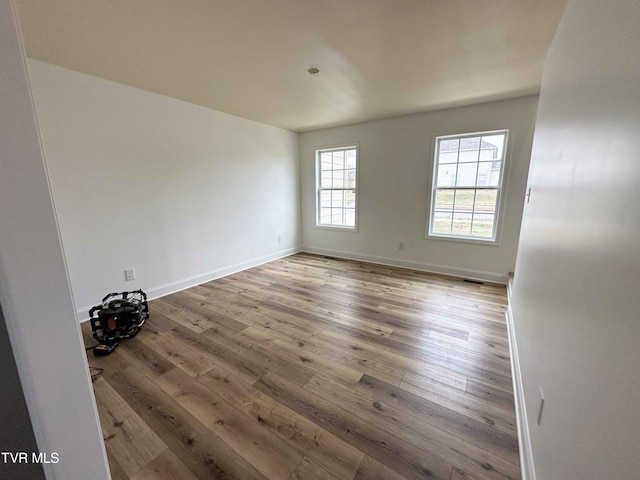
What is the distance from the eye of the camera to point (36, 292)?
65cm

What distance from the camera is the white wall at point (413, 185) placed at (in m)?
3.35

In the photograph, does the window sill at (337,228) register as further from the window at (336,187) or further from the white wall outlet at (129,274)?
the white wall outlet at (129,274)

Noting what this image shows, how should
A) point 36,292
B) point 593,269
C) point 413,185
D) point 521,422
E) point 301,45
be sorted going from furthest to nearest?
point 413,185 → point 301,45 → point 521,422 → point 593,269 → point 36,292

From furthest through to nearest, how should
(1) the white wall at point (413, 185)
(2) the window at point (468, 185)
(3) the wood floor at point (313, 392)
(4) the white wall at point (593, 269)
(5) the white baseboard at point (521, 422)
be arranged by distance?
1. (2) the window at point (468, 185)
2. (1) the white wall at point (413, 185)
3. (3) the wood floor at point (313, 392)
4. (5) the white baseboard at point (521, 422)
5. (4) the white wall at point (593, 269)

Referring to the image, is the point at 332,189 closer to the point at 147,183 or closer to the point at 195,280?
the point at 195,280

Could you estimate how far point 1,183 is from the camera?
1.91 feet

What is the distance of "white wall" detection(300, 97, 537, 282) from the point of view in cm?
335

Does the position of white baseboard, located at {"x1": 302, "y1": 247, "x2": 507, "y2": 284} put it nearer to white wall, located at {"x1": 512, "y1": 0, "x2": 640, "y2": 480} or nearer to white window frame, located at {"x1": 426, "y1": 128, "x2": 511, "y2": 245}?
white window frame, located at {"x1": 426, "y1": 128, "x2": 511, "y2": 245}

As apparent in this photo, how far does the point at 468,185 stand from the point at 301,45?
298cm

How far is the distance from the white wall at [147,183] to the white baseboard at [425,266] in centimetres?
160

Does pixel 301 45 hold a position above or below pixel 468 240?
above

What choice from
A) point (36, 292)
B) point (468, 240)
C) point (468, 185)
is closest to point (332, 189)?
point (468, 185)

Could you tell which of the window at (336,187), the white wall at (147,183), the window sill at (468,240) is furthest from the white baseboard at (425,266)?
the white wall at (147,183)

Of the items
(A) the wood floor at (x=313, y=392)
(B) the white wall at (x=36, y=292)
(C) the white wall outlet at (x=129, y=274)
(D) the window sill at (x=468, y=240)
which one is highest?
(B) the white wall at (x=36, y=292)
